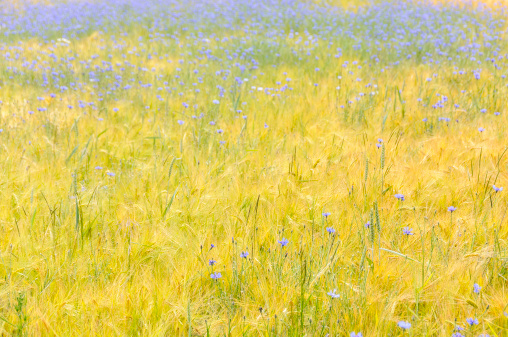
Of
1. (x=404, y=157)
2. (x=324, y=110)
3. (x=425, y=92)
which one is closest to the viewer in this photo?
(x=404, y=157)

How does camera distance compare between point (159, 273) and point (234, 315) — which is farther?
point (159, 273)

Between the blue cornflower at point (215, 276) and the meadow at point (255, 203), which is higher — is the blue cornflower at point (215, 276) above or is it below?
above

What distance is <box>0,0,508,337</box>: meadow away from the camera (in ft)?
6.15

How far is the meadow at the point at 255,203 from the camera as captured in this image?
1875 millimetres

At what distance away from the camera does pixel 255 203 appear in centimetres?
272

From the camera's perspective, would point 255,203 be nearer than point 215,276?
No

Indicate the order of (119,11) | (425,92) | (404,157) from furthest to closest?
(119,11) < (425,92) < (404,157)

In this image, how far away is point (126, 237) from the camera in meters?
2.40

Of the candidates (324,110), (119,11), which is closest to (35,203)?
(324,110)

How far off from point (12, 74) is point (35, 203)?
3826 mm

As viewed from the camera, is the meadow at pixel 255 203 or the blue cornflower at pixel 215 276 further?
the blue cornflower at pixel 215 276

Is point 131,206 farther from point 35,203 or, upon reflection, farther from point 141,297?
point 141,297

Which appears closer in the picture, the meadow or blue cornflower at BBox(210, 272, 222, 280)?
the meadow

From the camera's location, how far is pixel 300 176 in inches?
121
